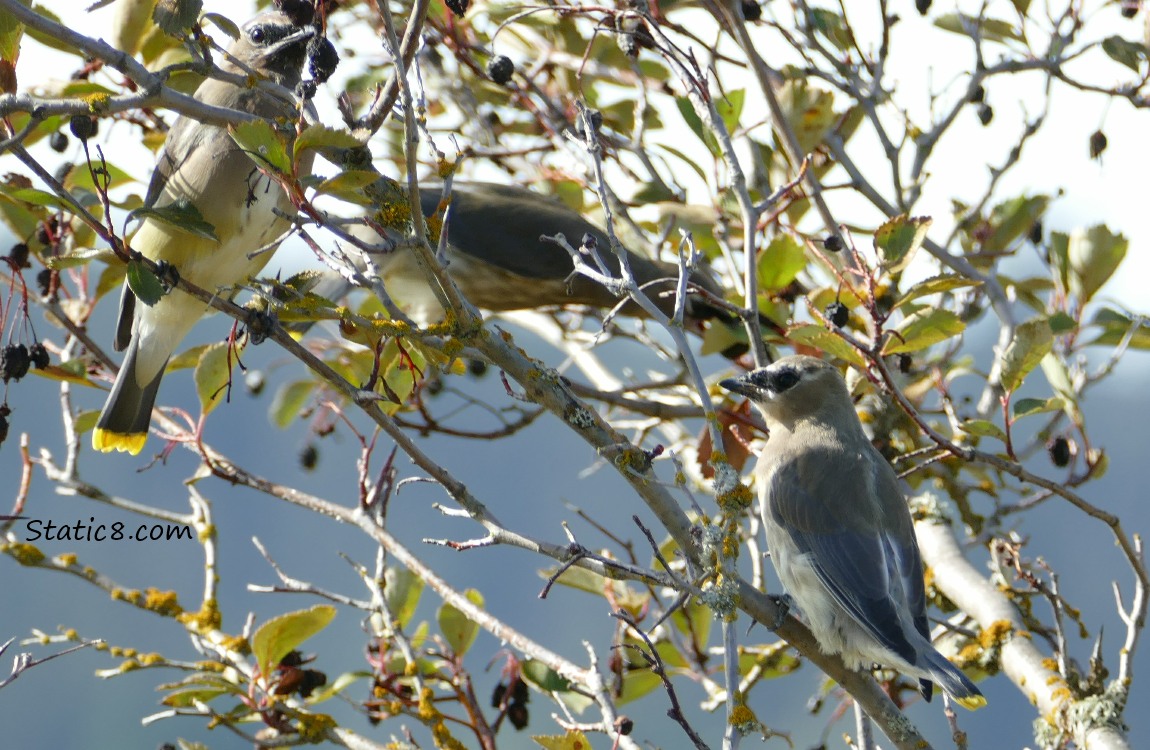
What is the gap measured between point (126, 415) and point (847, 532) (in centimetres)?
189

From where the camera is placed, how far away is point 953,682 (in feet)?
8.73

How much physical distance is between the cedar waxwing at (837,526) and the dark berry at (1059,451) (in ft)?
1.26

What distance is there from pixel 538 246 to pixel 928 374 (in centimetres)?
195

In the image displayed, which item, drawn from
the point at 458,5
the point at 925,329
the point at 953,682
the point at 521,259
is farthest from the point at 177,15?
the point at 521,259

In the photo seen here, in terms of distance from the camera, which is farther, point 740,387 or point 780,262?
point 740,387

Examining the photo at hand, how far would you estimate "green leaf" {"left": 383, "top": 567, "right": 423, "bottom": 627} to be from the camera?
10.5ft

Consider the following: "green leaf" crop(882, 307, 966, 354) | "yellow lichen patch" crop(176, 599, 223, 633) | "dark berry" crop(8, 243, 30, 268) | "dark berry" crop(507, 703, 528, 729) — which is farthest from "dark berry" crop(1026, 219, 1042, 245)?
"dark berry" crop(8, 243, 30, 268)

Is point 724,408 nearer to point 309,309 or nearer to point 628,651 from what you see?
point 628,651

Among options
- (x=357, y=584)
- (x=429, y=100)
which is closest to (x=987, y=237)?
(x=429, y=100)

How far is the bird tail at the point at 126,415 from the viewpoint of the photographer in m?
3.50

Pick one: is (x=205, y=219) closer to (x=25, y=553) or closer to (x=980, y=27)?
(x=25, y=553)

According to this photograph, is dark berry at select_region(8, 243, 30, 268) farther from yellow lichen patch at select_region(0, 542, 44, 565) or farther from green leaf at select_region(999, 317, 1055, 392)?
green leaf at select_region(999, 317, 1055, 392)

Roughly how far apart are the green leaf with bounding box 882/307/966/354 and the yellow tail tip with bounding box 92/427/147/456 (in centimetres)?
194

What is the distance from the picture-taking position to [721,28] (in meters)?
3.31
